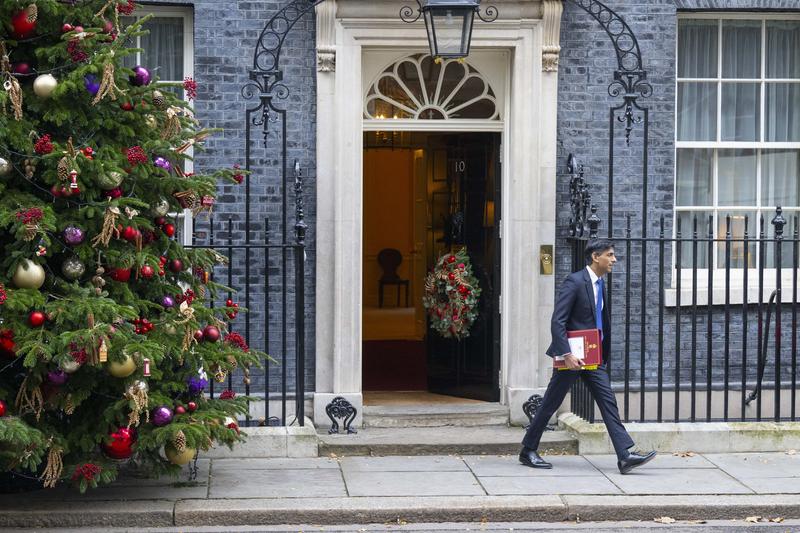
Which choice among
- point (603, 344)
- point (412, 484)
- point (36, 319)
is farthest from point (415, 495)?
point (36, 319)

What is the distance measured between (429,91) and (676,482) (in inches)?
157

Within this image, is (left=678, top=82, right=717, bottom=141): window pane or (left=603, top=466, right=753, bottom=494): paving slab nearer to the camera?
(left=603, top=466, right=753, bottom=494): paving slab

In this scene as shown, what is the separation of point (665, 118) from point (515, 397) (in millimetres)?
2699

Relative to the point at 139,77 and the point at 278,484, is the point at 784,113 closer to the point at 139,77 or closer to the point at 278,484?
the point at 278,484

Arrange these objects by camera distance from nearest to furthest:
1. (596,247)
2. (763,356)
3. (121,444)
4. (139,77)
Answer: (121,444) < (139,77) < (596,247) < (763,356)

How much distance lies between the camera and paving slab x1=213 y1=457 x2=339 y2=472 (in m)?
9.12

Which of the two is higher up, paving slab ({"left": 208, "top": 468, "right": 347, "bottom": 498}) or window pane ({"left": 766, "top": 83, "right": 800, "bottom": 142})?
window pane ({"left": 766, "top": 83, "right": 800, "bottom": 142})

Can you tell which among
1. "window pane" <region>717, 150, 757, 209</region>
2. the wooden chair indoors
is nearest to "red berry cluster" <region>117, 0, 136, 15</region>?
"window pane" <region>717, 150, 757, 209</region>

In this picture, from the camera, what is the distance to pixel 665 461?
371 inches

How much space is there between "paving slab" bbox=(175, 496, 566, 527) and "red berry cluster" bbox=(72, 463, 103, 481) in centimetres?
57

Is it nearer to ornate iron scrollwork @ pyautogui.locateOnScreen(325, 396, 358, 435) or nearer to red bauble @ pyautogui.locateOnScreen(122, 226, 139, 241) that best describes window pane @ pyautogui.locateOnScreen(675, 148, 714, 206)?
ornate iron scrollwork @ pyautogui.locateOnScreen(325, 396, 358, 435)

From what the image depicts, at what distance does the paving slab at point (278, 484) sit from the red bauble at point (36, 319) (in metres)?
1.71

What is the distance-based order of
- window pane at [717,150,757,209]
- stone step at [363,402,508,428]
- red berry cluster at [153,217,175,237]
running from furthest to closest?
window pane at [717,150,757,209]
stone step at [363,402,508,428]
red berry cluster at [153,217,175,237]

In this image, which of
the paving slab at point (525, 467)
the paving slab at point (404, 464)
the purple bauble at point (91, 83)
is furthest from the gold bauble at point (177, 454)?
the purple bauble at point (91, 83)
